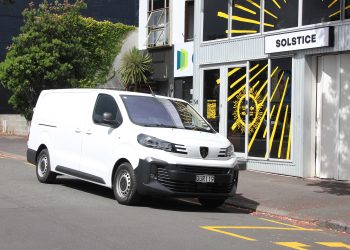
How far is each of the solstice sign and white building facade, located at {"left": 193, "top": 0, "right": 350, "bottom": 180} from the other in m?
0.02

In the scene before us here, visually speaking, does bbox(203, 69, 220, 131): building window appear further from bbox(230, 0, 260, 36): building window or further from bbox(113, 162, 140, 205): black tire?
bbox(113, 162, 140, 205): black tire

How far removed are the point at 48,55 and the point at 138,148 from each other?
16.5 meters

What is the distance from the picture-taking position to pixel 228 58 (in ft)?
54.8

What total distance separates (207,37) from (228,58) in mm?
1371

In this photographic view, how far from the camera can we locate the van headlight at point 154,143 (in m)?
9.39

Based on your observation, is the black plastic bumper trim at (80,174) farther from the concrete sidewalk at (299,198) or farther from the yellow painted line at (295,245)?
the yellow painted line at (295,245)

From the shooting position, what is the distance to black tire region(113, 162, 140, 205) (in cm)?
951

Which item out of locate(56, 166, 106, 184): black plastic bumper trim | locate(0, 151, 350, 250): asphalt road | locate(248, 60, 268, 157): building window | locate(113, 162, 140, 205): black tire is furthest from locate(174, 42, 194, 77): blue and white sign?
locate(113, 162, 140, 205): black tire

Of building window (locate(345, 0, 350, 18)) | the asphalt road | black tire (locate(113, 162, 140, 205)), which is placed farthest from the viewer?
building window (locate(345, 0, 350, 18))

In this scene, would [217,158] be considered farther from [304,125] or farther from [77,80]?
[77,80]

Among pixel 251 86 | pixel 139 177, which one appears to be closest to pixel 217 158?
pixel 139 177

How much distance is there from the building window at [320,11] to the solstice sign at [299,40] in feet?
1.28

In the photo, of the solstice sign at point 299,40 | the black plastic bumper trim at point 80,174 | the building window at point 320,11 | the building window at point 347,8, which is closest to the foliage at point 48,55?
the solstice sign at point 299,40

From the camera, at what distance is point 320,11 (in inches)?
560
